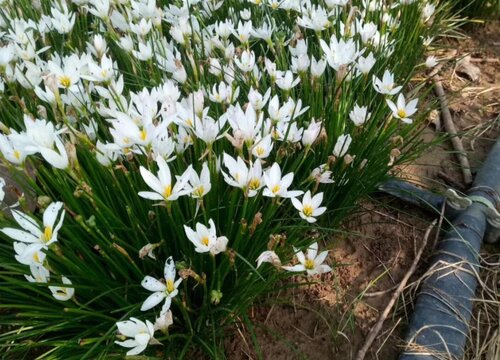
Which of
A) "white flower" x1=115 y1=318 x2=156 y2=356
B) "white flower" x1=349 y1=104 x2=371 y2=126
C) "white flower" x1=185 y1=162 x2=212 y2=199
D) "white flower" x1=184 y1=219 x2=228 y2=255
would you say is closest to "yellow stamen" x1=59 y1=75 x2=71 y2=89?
"white flower" x1=185 y1=162 x2=212 y2=199

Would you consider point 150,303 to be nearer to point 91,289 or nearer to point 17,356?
point 91,289

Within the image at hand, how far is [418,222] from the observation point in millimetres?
2135

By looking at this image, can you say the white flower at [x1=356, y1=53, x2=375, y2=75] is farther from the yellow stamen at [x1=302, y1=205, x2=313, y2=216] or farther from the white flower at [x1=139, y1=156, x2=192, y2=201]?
the white flower at [x1=139, y1=156, x2=192, y2=201]

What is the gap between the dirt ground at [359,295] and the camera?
1718 millimetres

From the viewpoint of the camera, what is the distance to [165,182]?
1.26 m

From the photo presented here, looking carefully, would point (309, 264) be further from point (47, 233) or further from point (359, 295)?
point (47, 233)

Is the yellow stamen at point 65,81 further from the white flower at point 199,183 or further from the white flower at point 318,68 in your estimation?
the white flower at point 318,68

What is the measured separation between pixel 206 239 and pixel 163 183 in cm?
18

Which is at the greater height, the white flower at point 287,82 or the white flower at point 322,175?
the white flower at point 287,82

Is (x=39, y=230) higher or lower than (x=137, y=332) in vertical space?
higher

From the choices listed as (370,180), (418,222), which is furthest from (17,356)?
(418,222)

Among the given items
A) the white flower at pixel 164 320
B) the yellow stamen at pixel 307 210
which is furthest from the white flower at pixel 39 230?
the yellow stamen at pixel 307 210

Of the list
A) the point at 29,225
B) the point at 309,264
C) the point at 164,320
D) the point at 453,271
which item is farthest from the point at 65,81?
the point at 453,271

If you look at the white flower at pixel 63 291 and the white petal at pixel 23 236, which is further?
the white flower at pixel 63 291
